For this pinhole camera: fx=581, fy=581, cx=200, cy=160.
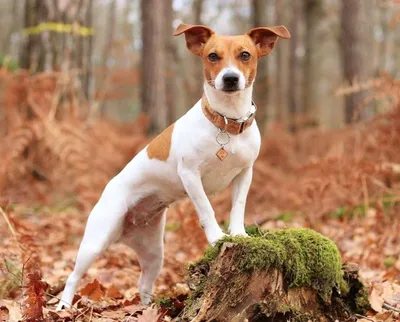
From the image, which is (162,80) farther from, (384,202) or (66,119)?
(384,202)

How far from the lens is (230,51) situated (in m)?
3.28

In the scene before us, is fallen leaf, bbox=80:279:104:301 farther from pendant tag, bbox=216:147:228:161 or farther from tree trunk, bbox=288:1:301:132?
tree trunk, bbox=288:1:301:132

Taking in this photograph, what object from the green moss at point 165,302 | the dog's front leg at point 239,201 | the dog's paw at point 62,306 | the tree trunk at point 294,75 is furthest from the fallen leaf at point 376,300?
the tree trunk at point 294,75

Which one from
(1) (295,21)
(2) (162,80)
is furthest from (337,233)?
(1) (295,21)

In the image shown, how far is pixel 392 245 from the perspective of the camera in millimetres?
5910

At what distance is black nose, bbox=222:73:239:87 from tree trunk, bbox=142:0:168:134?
8600mm

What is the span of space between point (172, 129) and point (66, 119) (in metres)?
5.08

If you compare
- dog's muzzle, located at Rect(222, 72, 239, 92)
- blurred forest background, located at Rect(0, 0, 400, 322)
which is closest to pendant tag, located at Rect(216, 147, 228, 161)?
dog's muzzle, located at Rect(222, 72, 239, 92)

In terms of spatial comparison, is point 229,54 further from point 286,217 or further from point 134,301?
point 286,217

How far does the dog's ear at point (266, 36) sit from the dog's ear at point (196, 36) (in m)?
0.25

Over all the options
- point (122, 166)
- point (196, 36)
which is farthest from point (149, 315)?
point (122, 166)

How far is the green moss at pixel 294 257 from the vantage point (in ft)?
10.0

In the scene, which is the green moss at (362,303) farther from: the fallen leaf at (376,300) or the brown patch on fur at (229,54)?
the brown patch on fur at (229,54)

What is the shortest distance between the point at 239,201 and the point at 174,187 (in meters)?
0.45
